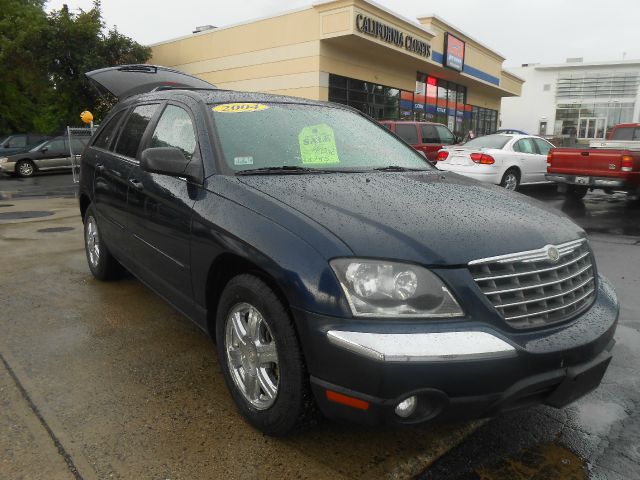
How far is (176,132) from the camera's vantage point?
10.5ft

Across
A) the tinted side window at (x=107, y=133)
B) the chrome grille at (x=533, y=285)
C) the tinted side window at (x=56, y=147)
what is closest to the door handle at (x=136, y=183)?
the tinted side window at (x=107, y=133)

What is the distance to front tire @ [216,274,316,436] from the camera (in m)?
2.06

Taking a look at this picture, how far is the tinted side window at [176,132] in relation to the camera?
2986 millimetres

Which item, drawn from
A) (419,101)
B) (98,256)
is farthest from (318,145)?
(419,101)

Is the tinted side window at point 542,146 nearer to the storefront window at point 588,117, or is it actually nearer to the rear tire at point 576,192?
the rear tire at point 576,192

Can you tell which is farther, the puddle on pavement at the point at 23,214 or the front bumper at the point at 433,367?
the puddle on pavement at the point at 23,214

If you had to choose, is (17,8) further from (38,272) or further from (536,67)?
(536,67)

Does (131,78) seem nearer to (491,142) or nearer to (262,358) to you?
(262,358)

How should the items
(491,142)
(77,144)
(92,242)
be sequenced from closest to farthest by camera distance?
(92,242), (491,142), (77,144)

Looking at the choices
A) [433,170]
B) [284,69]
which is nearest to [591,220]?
[433,170]

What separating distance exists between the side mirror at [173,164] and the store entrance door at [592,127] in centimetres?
6026

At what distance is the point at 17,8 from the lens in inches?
941

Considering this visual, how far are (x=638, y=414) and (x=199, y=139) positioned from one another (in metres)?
2.81

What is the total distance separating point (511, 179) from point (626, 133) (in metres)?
5.41
